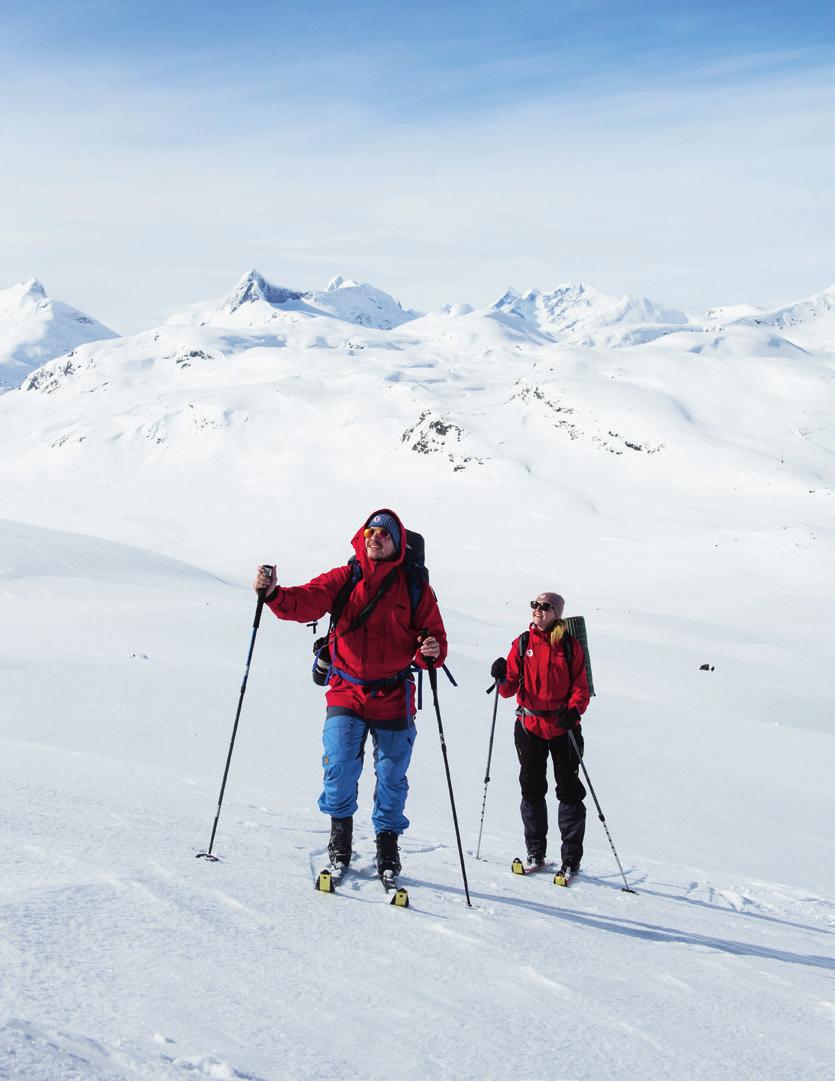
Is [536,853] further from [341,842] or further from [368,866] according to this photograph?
[341,842]

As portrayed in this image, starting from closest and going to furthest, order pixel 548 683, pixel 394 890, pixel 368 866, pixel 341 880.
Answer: pixel 394 890 → pixel 341 880 → pixel 368 866 → pixel 548 683

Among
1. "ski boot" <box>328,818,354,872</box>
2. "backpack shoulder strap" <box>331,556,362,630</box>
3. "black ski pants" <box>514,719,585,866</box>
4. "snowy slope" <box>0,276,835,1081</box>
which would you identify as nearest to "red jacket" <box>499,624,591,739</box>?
"black ski pants" <box>514,719,585,866</box>

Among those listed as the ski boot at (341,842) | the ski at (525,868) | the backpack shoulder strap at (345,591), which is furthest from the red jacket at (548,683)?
the ski boot at (341,842)

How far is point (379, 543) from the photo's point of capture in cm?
554

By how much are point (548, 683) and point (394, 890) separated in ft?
8.13

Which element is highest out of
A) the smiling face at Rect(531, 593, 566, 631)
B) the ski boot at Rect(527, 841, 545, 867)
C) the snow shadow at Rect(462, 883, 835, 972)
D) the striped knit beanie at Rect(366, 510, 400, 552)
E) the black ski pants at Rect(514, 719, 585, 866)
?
the striped knit beanie at Rect(366, 510, 400, 552)

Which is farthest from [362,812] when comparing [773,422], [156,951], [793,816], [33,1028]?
[773,422]

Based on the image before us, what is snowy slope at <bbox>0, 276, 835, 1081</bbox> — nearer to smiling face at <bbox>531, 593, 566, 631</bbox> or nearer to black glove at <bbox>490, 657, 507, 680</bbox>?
black glove at <bbox>490, 657, 507, 680</bbox>

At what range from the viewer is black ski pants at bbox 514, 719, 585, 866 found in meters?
7.11

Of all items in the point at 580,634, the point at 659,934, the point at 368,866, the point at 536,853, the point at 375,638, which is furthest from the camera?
the point at 580,634

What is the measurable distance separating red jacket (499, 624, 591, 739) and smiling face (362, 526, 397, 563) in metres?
1.93

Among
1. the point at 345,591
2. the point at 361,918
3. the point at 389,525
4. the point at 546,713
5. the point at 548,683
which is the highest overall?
the point at 389,525

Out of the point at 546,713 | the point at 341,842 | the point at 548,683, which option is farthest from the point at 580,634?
the point at 341,842

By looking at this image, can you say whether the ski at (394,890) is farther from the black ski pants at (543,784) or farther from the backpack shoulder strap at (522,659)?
the backpack shoulder strap at (522,659)
